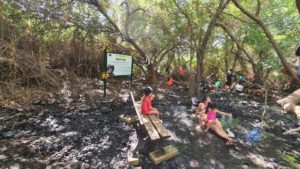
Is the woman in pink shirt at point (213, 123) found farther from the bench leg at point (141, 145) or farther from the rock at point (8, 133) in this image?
the rock at point (8, 133)

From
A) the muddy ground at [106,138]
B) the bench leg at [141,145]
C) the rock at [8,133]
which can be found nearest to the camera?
the muddy ground at [106,138]

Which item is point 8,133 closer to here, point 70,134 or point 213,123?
point 70,134

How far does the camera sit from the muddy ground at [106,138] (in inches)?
164

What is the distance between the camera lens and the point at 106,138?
5.18m

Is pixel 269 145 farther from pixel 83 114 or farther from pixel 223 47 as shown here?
pixel 223 47

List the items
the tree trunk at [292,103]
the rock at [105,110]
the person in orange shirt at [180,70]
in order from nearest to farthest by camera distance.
Answer: the tree trunk at [292,103] → the rock at [105,110] → the person in orange shirt at [180,70]

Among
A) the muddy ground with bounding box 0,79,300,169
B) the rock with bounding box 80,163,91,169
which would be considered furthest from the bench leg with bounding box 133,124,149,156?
the rock with bounding box 80,163,91,169

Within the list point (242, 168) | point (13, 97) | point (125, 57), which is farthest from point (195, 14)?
point (13, 97)

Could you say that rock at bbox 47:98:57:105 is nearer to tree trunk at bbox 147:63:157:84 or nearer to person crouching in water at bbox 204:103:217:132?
person crouching in water at bbox 204:103:217:132

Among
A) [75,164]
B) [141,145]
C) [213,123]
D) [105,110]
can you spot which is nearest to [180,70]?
[105,110]

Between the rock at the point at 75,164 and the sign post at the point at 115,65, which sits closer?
the rock at the point at 75,164

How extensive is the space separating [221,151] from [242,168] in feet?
2.45

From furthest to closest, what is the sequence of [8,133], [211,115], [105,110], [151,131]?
[105,110] < [211,115] < [8,133] < [151,131]

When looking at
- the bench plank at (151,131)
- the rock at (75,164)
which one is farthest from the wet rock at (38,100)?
the bench plank at (151,131)
